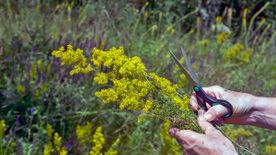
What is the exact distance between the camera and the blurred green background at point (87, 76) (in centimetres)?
282

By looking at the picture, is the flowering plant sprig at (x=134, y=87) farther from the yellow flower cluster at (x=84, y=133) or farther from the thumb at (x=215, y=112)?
the yellow flower cluster at (x=84, y=133)

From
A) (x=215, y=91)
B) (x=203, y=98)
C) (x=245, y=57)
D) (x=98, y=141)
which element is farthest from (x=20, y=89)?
(x=245, y=57)

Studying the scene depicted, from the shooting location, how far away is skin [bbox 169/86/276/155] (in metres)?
1.52

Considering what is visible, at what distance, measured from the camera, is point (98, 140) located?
230 cm

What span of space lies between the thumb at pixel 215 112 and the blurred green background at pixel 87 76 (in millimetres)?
147

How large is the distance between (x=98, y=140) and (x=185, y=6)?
4060 millimetres

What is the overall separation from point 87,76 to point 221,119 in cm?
155

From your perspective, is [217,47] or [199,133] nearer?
[199,133]

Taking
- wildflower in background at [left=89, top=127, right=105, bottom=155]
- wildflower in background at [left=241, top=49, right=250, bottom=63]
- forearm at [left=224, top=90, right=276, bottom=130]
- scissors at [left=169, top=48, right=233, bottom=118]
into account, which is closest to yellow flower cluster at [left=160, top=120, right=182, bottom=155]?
wildflower in background at [left=89, top=127, right=105, bottom=155]

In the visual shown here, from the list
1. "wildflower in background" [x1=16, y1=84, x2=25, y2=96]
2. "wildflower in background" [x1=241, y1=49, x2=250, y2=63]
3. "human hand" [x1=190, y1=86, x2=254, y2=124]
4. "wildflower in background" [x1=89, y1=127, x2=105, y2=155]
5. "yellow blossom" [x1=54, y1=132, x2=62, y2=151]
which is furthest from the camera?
"wildflower in background" [x1=241, y1=49, x2=250, y2=63]

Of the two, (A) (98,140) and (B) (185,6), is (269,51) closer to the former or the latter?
(B) (185,6)

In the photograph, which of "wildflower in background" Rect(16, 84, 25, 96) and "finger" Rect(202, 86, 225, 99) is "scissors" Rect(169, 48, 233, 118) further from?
"wildflower in background" Rect(16, 84, 25, 96)

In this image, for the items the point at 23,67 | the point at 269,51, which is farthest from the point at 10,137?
the point at 269,51

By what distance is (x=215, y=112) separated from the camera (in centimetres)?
167
